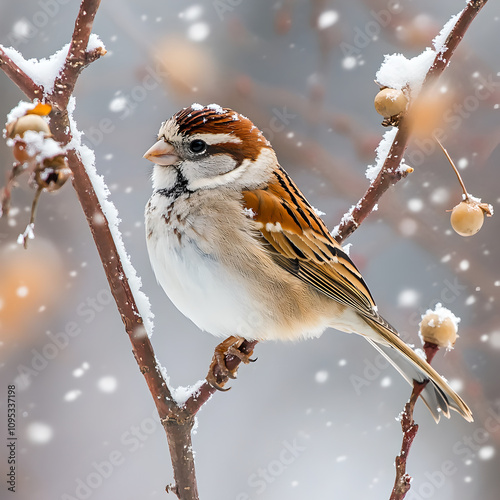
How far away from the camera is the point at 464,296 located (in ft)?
8.39

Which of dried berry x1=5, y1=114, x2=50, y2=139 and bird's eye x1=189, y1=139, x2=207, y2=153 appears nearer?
dried berry x1=5, y1=114, x2=50, y2=139

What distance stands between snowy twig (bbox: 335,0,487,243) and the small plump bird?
140mm

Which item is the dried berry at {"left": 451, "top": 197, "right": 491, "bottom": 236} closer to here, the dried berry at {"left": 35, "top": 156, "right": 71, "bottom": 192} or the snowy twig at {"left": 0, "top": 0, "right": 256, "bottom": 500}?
the snowy twig at {"left": 0, "top": 0, "right": 256, "bottom": 500}

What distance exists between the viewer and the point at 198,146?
4.04 feet

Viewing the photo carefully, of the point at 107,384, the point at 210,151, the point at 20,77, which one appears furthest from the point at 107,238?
the point at 107,384

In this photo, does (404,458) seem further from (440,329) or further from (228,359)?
(228,359)

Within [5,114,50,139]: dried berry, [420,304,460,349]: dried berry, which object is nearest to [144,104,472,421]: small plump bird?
[420,304,460,349]: dried berry

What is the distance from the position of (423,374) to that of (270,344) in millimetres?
1450

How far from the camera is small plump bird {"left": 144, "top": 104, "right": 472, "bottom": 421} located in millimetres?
1223

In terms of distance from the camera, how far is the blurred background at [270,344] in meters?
2.28

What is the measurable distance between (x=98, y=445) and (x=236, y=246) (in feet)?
4.85

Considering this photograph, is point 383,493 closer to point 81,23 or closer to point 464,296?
point 464,296

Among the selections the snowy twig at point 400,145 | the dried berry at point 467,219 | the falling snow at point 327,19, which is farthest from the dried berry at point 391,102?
the falling snow at point 327,19

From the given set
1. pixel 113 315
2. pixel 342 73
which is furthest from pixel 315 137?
pixel 113 315
